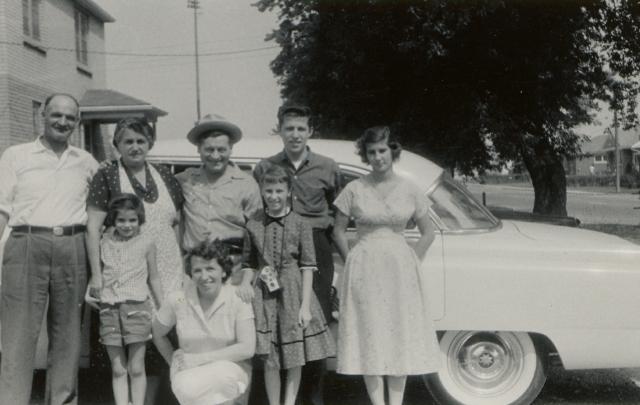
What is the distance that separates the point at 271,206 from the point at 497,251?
146cm

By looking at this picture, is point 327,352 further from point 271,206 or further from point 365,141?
point 365,141

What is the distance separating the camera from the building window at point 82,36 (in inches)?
947

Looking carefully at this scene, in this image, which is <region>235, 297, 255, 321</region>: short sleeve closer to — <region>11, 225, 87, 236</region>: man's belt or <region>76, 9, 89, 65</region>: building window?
<region>11, 225, 87, 236</region>: man's belt

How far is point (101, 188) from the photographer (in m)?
4.60

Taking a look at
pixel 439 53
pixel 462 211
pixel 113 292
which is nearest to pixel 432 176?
pixel 462 211

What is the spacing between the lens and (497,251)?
4.88m

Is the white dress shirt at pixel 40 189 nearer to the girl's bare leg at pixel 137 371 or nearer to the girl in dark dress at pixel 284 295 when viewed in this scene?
Result: the girl's bare leg at pixel 137 371

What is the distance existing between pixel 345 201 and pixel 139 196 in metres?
1.22

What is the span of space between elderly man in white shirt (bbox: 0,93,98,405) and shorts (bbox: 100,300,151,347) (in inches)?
11.1

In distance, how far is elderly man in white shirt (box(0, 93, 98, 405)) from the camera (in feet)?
15.0

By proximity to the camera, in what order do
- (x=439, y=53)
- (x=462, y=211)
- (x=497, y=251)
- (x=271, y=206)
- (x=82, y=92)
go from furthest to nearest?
(x=82, y=92), (x=439, y=53), (x=462, y=211), (x=497, y=251), (x=271, y=206)

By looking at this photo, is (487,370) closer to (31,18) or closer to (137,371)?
(137,371)

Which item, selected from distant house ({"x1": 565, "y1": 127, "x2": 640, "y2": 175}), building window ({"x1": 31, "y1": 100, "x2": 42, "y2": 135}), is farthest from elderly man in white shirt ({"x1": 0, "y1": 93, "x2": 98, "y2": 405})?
distant house ({"x1": 565, "y1": 127, "x2": 640, "y2": 175})

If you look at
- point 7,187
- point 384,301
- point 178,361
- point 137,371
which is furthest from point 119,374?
point 384,301
